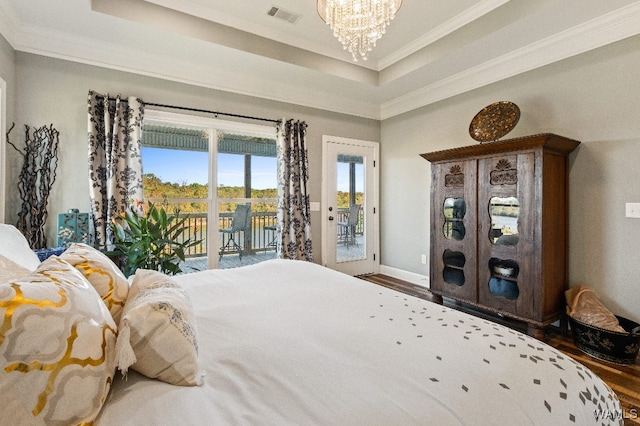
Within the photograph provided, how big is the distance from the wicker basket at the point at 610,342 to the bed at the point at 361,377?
5.43 feet

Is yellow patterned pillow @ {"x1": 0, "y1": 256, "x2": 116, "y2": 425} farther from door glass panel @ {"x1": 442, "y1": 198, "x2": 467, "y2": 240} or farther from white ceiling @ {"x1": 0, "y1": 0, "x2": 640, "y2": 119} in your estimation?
door glass panel @ {"x1": 442, "y1": 198, "x2": 467, "y2": 240}

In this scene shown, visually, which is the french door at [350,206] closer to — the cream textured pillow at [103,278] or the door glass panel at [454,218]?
the door glass panel at [454,218]

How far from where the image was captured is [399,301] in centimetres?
149

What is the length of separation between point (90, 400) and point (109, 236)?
2.63 meters

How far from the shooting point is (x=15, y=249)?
145 cm

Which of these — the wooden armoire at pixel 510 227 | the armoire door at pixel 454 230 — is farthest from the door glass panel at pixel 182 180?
the wooden armoire at pixel 510 227

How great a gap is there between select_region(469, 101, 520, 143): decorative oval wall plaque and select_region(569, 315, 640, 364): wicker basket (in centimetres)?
179

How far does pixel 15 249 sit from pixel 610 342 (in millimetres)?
3740

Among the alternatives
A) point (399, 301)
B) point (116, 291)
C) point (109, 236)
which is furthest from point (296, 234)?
point (116, 291)

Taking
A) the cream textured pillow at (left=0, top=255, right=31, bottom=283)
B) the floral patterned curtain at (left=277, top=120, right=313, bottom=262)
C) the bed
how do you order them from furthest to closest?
the floral patterned curtain at (left=277, top=120, right=313, bottom=262) → the cream textured pillow at (left=0, top=255, right=31, bottom=283) → the bed

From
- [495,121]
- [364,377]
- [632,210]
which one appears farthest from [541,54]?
[364,377]

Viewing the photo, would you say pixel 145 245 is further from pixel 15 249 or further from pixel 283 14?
pixel 283 14

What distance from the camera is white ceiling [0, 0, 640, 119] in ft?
8.02

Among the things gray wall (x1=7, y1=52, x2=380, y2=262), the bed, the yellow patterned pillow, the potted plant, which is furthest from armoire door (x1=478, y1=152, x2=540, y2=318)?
gray wall (x1=7, y1=52, x2=380, y2=262)
